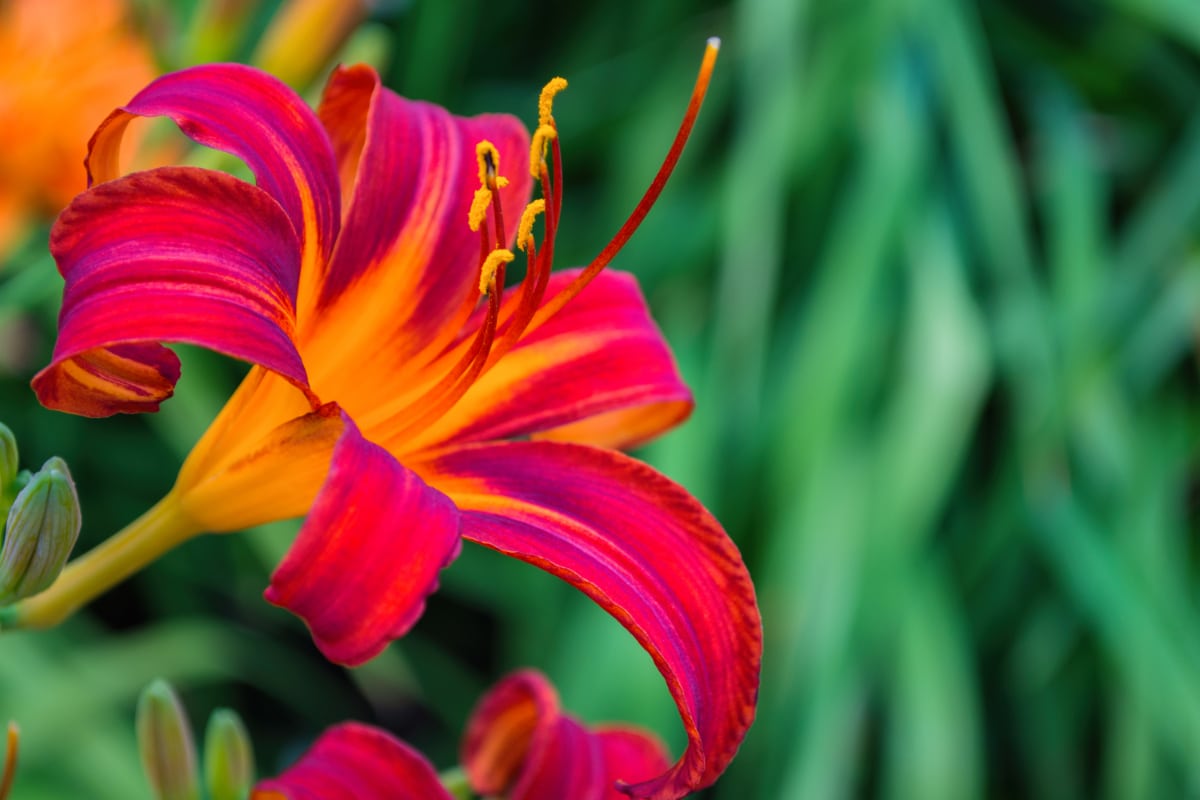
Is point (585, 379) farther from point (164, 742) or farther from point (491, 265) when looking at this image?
point (164, 742)

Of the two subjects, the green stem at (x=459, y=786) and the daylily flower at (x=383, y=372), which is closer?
the daylily flower at (x=383, y=372)

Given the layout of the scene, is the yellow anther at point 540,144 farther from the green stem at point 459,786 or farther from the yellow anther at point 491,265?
the green stem at point 459,786

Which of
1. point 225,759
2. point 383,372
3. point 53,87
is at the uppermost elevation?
point 53,87

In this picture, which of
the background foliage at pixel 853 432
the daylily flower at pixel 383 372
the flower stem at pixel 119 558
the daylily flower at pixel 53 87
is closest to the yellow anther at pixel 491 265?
the daylily flower at pixel 383 372

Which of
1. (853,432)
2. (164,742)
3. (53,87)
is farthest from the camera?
(853,432)

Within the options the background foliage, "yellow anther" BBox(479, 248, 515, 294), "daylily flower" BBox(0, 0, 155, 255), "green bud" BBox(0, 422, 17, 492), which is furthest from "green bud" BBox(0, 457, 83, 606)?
the background foliage

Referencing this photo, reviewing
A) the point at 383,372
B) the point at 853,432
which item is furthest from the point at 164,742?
the point at 853,432

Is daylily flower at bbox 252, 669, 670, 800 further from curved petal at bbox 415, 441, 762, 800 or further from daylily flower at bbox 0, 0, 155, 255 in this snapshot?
daylily flower at bbox 0, 0, 155, 255
